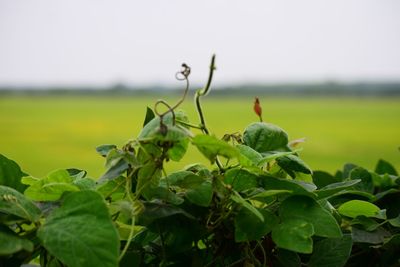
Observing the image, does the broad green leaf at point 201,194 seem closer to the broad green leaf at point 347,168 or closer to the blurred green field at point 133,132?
the broad green leaf at point 347,168

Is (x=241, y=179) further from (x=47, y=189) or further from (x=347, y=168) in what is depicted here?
(x=347, y=168)

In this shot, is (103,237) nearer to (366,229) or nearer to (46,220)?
(46,220)

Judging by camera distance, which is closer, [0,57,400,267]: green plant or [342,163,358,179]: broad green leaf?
[0,57,400,267]: green plant

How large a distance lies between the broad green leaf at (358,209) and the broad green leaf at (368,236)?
0.01m

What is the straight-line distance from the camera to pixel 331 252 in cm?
31

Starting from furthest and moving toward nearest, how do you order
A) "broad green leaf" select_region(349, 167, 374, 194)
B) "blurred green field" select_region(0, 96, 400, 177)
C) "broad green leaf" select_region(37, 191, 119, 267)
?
1. "blurred green field" select_region(0, 96, 400, 177)
2. "broad green leaf" select_region(349, 167, 374, 194)
3. "broad green leaf" select_region(37, 191, 119, 267)

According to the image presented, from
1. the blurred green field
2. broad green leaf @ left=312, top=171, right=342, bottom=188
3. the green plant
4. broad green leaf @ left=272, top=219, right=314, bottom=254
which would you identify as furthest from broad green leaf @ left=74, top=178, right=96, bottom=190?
the blurred green field

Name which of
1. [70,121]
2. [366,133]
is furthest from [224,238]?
[70,121]

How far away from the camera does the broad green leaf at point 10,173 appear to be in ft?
0.99

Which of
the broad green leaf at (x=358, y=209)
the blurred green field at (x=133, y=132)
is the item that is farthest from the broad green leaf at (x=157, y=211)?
the blurred green field at (x=133, y=132)

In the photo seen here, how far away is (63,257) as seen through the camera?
219 mm

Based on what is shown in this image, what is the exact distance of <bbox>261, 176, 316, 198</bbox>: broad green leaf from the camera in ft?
0.93

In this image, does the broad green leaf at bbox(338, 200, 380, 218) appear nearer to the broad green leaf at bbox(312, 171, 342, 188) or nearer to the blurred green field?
the broad green leaf at bbox(312, 171, 342, 188)

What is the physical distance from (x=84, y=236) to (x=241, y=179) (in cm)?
10
